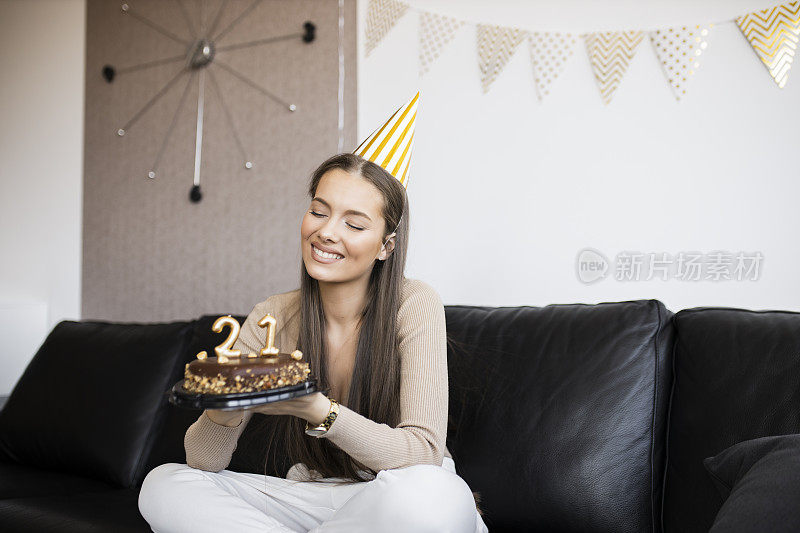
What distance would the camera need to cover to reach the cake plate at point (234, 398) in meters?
1.16

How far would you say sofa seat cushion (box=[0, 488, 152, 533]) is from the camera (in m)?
1.61

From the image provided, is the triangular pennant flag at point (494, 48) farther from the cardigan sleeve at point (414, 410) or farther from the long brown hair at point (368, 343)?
the cardigan sleeve at point (414, 410)

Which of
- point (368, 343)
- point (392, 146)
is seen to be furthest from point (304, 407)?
point (392, 146)

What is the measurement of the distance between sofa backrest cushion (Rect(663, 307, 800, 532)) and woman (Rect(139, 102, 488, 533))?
16.6 inches

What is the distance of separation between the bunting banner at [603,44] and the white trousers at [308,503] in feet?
4.36

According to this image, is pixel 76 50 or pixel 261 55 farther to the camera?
pixel 76 50

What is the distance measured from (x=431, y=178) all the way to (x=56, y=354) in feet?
4.30

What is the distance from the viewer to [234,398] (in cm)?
117

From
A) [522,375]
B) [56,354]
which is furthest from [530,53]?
[56,354]

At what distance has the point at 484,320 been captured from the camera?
189 cm

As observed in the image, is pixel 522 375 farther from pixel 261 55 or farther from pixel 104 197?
pixel 104 197

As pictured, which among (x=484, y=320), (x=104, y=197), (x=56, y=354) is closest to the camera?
(x=484, y=320)

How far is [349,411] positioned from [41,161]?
2.70 metres

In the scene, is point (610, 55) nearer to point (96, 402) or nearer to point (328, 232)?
point (328, 232)
